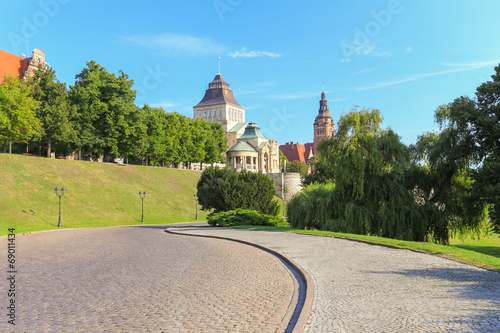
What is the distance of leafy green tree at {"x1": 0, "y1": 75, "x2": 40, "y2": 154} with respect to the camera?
1665 inches

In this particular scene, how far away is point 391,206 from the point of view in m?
22.0

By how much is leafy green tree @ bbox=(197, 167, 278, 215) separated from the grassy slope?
1029 cm

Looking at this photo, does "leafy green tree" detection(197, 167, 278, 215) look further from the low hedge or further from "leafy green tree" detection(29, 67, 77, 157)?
"leafy green tree" detection(29, 67, 77, 157)

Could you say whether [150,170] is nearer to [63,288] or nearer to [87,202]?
[87,202]

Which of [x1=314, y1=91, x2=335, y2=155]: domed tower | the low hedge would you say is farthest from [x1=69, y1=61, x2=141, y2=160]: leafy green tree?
[x1=314, y1=91, x2=335, y2=155]: domed tower

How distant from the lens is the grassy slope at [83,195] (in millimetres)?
34781

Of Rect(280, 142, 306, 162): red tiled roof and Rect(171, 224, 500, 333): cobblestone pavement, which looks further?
Rect(280, 142, 306, 162): red tiled roof

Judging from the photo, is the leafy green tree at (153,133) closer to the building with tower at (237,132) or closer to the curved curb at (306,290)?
the building with tower at (237,132)

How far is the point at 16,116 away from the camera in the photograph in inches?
1676

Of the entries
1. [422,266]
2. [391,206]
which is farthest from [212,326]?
[391,206]

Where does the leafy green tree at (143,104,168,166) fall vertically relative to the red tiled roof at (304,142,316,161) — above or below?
below

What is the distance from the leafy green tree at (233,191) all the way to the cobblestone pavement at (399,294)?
65.7 ft

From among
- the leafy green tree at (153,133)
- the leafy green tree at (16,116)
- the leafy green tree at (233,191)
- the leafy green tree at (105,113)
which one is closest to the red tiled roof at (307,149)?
the leafy green tree at (153,133)

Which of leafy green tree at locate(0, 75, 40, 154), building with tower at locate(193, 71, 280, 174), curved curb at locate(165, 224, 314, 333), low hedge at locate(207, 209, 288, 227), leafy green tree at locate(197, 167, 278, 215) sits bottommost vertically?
curved curb at locate(165, 224, 314, 333)
